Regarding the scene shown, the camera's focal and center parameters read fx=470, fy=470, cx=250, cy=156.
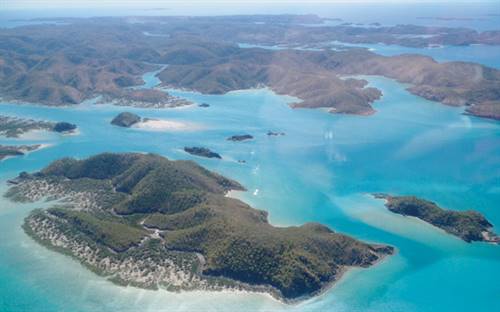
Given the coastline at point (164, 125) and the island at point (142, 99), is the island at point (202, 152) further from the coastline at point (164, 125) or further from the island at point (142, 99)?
the island at point (142, 99)

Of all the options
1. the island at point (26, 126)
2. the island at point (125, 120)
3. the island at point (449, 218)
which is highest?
the island at point (449, 218)

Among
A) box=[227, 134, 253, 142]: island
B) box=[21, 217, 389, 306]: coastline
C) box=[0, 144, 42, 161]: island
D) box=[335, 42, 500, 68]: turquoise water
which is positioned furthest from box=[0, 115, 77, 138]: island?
box=[335, 42, 500, 68]: turquoise water

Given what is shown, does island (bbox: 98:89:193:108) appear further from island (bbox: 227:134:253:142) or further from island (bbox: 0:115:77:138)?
island (bbox: 227:134:253:142)

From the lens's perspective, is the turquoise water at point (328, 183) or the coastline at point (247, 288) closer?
the coastline at point (247, 288)

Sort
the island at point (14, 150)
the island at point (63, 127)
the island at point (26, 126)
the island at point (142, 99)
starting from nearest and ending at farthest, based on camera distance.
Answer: the island at point (14, 150) → the island at point (26, 126) → the island at point (63, 127) → the island at point (142, 99)

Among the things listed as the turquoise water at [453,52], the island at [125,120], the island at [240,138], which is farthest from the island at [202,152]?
the turquoise water at [453,52]

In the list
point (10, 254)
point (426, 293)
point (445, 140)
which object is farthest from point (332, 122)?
point (10, 254)

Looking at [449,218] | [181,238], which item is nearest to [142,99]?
[181,238]
